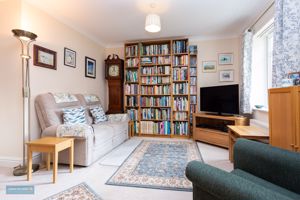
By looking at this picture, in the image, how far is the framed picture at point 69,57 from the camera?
3096 mm

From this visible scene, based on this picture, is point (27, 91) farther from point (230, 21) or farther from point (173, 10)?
point (230, 21)

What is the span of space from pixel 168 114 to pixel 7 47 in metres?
3.07

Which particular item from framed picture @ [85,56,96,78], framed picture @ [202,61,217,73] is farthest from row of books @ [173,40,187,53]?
framed picture @ [85,56,96,78]

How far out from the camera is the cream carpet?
1.63 meters

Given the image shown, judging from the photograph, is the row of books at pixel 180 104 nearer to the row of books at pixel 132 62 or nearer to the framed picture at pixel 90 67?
the row of books at pixel 132 62

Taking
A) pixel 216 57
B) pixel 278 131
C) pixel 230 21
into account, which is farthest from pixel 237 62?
pixel 278 131

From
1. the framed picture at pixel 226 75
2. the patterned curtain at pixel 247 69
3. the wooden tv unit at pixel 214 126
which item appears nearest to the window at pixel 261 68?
the patterned curtain at pixel 247 69

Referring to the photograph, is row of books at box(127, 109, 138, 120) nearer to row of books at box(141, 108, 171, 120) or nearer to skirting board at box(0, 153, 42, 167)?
row of books at box(141, 108, 171, 120)

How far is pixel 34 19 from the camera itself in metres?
2.49

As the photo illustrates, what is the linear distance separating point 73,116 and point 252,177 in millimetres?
2448

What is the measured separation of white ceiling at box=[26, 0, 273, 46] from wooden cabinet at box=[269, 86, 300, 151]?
172 cm

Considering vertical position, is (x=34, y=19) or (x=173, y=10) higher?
(x=173, y=10)

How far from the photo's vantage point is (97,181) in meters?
1.93

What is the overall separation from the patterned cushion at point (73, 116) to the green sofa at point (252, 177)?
2191mm
